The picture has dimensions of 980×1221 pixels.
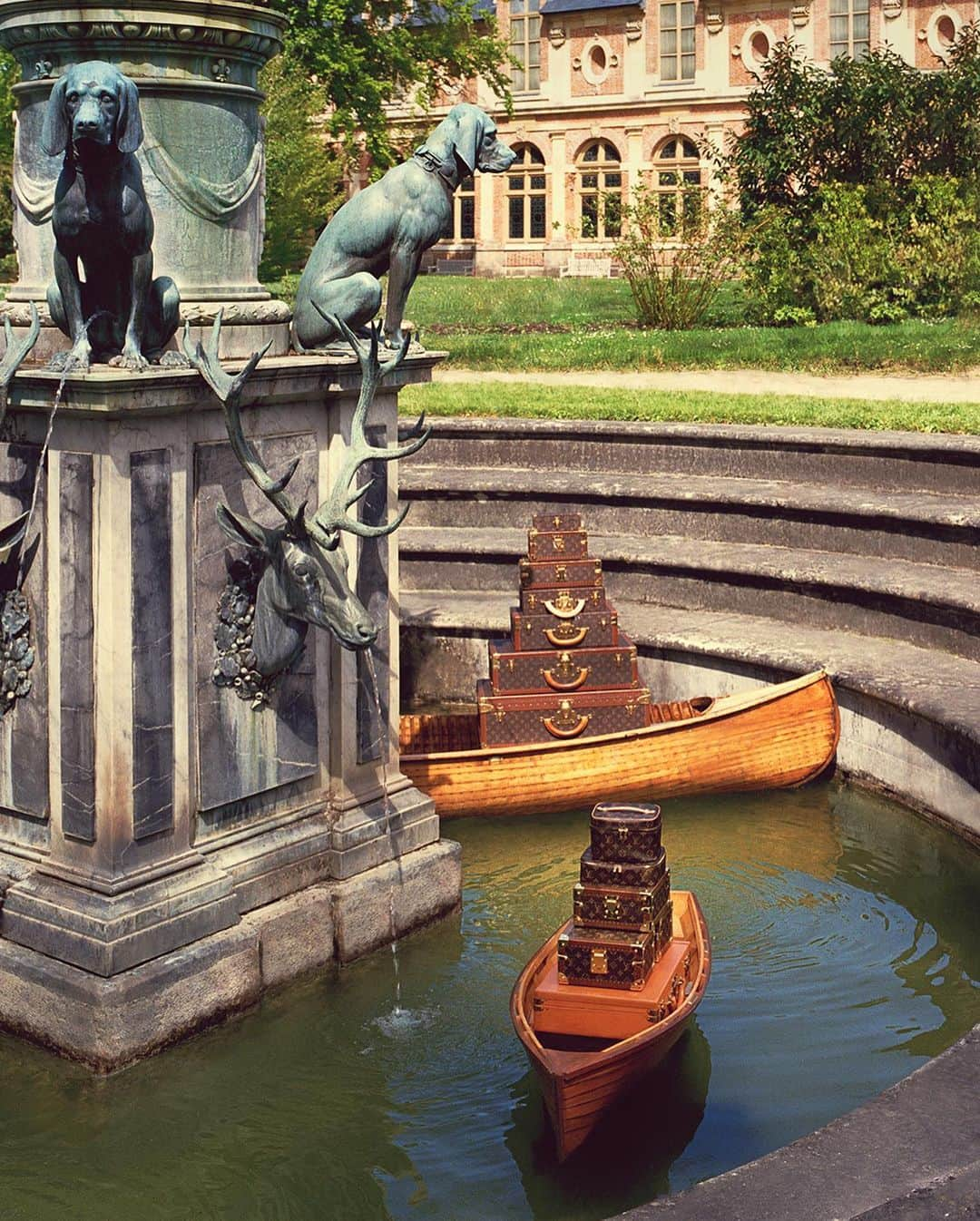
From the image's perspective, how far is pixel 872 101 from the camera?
25391 mm

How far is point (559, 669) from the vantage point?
998 cm

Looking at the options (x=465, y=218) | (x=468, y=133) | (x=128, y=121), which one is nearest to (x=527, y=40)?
(x=465, y=218)

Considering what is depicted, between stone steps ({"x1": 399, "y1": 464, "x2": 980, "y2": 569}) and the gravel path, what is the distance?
385cm

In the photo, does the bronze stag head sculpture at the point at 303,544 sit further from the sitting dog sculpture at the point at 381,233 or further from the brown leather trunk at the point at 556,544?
the brown leather trunk at the point at 556,544

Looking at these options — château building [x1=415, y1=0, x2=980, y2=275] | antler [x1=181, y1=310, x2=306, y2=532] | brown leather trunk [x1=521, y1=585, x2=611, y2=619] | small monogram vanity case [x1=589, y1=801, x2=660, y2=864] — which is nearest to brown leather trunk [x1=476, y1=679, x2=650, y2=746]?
brown leather trunk [x1=521, y1=585, x2=611, y2=619]

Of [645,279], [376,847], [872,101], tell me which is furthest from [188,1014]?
[872,101]

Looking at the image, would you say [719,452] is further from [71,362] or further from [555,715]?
[71,362]

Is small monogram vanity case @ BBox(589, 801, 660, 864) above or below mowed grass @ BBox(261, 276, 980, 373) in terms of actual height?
below

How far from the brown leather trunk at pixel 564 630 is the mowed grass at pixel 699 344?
8619 millimetres

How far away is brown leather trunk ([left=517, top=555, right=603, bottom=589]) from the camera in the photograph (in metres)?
10.1

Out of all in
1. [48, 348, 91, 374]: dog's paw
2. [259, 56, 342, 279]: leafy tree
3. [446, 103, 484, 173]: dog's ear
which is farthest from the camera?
[259, 56, 342, 279]: leafy tree

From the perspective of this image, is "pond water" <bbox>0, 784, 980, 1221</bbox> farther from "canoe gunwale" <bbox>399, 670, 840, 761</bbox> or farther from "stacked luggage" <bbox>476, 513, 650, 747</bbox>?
"stacked luggage" <bbox>476, 513, 650, 747</bbox>

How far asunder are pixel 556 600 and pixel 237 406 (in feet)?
12.0

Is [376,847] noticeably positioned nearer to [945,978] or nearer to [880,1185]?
[945,978]
